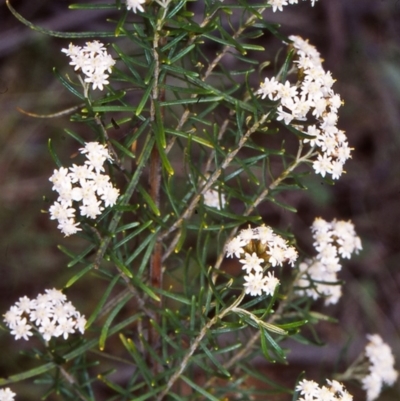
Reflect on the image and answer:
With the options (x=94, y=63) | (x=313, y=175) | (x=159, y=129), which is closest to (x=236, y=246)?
(x=159, y=129)

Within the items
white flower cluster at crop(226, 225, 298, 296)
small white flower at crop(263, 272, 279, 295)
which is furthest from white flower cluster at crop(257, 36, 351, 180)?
small white flower at crop(263, 272, 279, 295)

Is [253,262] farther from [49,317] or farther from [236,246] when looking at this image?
[49,317]

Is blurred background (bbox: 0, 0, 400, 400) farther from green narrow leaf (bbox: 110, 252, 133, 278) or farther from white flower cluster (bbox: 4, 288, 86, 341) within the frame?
green narrow leaf (bbox: 110, 252, 133, 278)

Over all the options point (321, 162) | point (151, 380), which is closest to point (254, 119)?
point (321, 162)

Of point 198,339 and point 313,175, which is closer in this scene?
point 198,339

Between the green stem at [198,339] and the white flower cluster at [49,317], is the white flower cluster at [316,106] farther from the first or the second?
the white flower cluster at [49,317]

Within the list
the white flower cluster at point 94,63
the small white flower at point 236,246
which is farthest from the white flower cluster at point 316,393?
the white flower cluster at point 94,63
